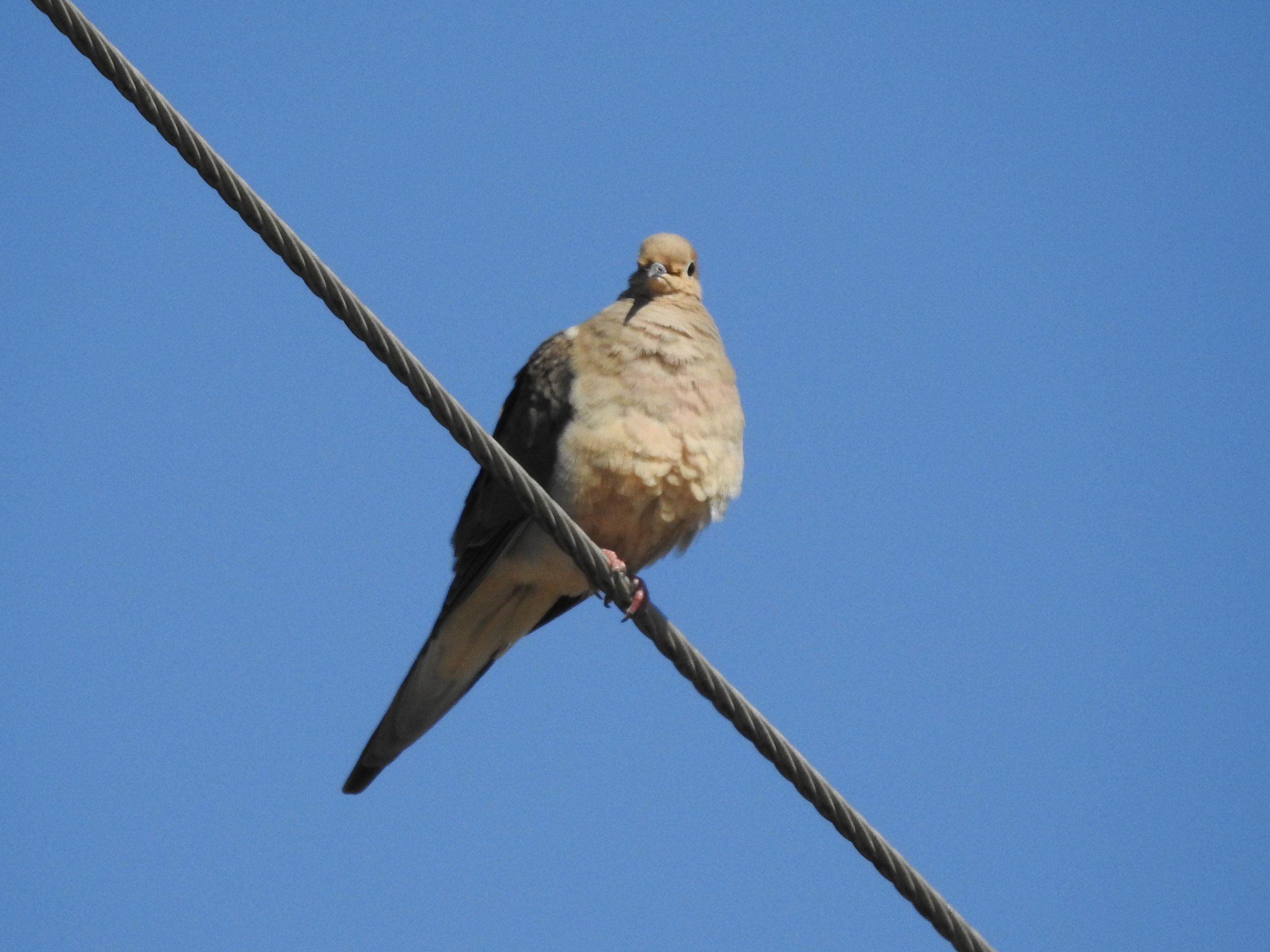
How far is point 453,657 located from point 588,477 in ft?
3.05

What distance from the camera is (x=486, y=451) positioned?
3076mm

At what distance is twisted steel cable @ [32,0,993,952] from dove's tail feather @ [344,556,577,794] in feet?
4.16

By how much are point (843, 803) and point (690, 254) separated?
2827mm

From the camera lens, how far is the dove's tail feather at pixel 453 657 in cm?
482

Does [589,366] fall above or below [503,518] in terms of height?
above

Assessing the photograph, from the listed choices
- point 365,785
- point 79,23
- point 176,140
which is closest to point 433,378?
point 176,140

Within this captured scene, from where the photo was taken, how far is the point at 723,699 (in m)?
3.29

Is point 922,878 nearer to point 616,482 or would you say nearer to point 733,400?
point 616,482

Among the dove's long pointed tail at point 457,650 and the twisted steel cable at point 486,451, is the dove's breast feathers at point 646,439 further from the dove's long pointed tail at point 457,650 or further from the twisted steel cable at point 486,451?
the twisted steel cable at point 486,451

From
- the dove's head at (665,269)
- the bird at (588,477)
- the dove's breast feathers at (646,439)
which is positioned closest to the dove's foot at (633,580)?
the bird at (588,477)

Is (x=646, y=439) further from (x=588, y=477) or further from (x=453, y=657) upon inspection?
(x=453, y=657)

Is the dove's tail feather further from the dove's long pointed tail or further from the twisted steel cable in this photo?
the twisted steel cable

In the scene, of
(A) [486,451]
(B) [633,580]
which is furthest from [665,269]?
(A) [486,451]

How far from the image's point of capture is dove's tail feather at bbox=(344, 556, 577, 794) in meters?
4.82
